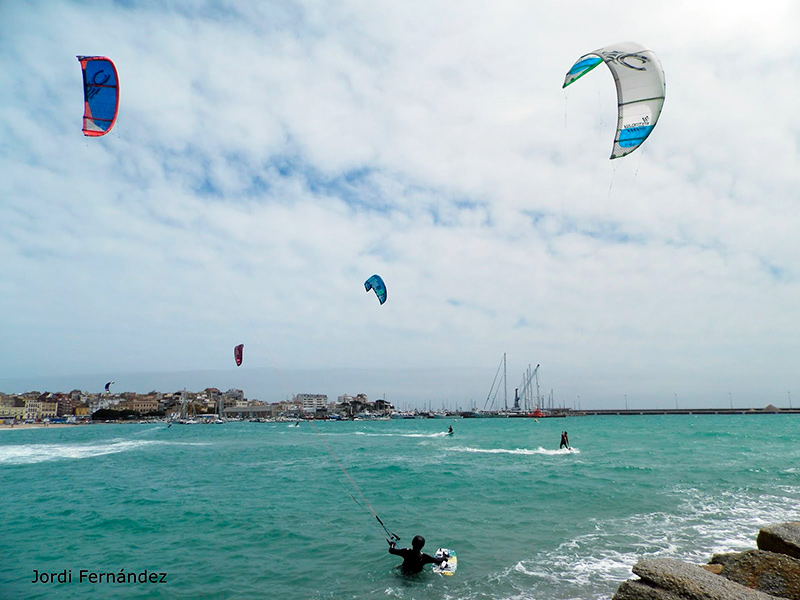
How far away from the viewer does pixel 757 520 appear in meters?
12.0

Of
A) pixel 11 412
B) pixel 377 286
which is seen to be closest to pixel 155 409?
pixel 11 412

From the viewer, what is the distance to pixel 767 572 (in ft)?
18.6

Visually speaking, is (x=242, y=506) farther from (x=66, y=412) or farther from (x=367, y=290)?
(x=66, y=412)

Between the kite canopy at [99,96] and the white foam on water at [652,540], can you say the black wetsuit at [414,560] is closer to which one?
the white foam on water at [652,540]

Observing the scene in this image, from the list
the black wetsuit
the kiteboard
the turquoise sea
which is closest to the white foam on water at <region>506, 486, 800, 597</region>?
the turquoise sea

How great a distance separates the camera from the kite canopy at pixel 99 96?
8.87m

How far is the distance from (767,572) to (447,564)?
15.9 ft

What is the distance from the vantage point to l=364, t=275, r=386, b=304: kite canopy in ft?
70.9

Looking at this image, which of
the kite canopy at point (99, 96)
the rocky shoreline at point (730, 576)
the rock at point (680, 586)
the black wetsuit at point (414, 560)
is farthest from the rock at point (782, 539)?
the kite canopy at point (99, 96)

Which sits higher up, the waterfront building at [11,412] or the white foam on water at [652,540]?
the white foam on water at [652,540]

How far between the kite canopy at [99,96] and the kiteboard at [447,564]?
1007cm

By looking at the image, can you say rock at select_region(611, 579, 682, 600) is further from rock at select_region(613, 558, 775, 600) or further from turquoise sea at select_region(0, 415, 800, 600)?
turquoise sea at select_region(0, 415, 800, 600)

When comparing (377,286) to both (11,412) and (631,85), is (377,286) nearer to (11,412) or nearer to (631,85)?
(631,85)

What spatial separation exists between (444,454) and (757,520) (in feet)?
61.6
